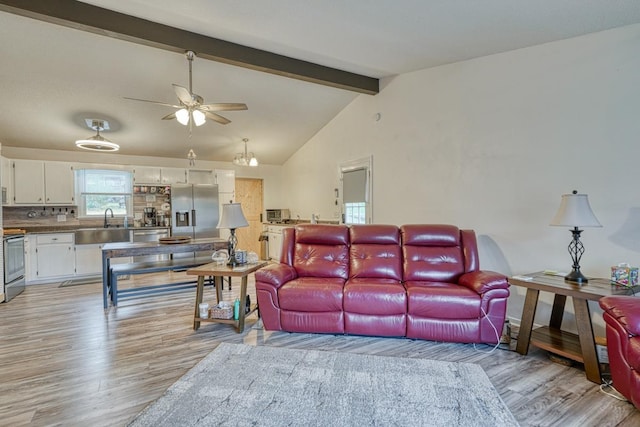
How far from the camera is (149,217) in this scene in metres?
6.39

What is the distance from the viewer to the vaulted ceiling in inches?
109

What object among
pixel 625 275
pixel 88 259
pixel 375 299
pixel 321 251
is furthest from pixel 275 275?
pixel 88 259

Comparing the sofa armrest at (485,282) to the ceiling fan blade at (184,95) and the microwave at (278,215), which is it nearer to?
the ceiling fan blade at (184,95)

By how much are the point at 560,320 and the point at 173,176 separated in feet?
22.0

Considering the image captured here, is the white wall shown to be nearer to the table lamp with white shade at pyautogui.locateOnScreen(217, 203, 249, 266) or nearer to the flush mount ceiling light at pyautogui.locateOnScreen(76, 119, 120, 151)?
the table lamp with white shade at pyautogui.locateOnScreen(217, 203, 249, 266)

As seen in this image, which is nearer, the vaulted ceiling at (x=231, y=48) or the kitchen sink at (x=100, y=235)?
the vaulted ceiling at (x=231, y=48)

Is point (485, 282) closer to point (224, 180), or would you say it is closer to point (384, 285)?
point (384, 285)

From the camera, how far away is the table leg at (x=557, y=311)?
2.77 metres

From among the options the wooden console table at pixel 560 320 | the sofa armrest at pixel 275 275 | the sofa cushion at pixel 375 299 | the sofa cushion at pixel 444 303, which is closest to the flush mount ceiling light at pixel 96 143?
the sofa armrest at pixel 275 275

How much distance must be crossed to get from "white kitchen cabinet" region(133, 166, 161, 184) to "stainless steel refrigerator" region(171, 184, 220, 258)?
411mm

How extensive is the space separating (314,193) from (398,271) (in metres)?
3.72

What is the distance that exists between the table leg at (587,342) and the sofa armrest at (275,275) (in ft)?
8.05

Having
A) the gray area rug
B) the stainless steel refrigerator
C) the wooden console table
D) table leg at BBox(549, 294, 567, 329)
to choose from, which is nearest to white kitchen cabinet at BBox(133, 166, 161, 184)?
the stainless steel refrigerator

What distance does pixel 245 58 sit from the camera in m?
3.78
